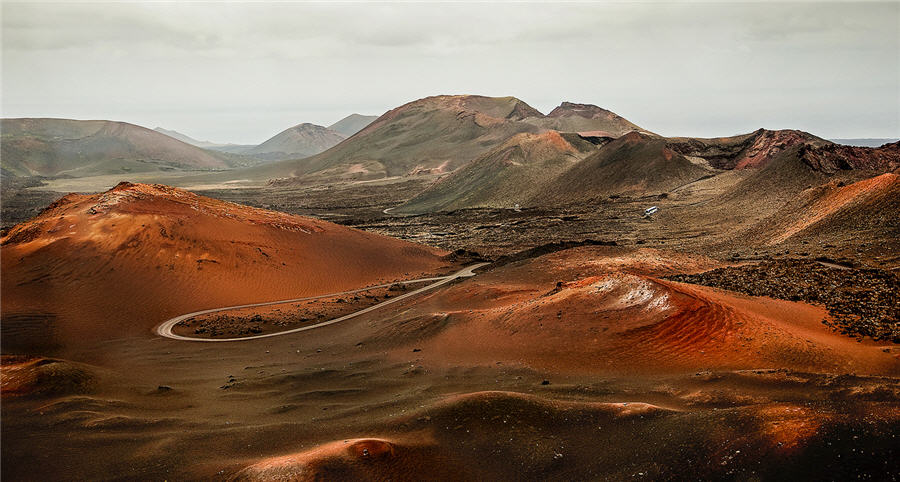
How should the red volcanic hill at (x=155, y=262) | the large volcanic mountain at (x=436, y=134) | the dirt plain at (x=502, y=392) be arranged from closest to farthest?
1. the dirt plain at (x=502, y=392)
2. the red volcanic hill at (x=155, y=262)
3. the large volcanic mountain at (x=436, y=134)

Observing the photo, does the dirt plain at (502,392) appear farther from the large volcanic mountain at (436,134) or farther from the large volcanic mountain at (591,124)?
the large volcanic mountain at (436,134)

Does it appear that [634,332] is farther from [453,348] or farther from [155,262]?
[155,262]

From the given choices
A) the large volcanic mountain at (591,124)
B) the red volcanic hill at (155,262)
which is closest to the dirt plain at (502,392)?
the red volcanic hill at (155,262)

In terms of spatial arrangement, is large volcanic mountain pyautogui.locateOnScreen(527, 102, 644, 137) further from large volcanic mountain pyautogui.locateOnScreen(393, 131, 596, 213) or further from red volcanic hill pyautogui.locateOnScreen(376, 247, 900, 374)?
red volcanic hill pyautogui.locateOnScreen(376, 247, 900, 374)

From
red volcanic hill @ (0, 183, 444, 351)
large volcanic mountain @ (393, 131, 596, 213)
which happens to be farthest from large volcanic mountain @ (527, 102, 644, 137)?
red volcanic hill @ (0, 183, 444, 351)

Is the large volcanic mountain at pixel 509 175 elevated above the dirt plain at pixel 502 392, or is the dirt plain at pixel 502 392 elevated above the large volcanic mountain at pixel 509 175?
the large volcanic mountain at pixel 509 175

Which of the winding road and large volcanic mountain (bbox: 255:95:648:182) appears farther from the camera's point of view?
large volcanic mountain (bbox: 255:95:648:182)

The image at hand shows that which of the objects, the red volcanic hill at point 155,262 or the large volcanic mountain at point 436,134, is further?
the large volcanic mountain at point 436,134

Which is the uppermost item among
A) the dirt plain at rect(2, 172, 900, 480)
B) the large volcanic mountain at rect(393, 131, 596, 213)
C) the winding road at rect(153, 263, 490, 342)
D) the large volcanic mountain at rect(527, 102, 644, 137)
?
the large volcanic mountain at rect(527, 102, 644, 137)
